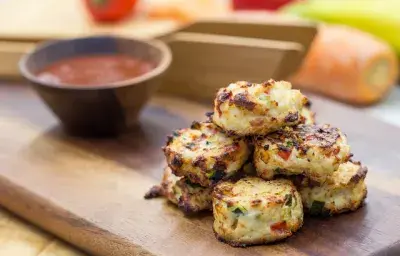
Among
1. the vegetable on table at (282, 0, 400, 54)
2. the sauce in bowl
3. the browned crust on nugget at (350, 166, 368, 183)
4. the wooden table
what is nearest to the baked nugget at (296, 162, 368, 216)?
the browned crust on nugget at (350, 166, 368, 183)

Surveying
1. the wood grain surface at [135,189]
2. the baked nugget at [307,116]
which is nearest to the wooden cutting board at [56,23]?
the wood grain surface at [135,189]

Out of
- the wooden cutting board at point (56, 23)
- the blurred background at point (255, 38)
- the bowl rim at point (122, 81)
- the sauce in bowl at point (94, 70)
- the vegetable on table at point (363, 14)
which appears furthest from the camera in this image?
the vegetable on table at point (363, 14)

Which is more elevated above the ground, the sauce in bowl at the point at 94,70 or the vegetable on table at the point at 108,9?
the sauce in bowl at the point at 94,70

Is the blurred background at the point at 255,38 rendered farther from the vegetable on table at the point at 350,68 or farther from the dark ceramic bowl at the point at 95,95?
the dark ceramic bowl at the point at 95,95

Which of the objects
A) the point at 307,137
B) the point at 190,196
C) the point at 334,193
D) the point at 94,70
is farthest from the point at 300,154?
the point at 94,70

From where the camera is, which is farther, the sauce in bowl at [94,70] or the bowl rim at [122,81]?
the sauce in bowl at [94,70]

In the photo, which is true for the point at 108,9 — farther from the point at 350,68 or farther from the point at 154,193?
the point at 154,193

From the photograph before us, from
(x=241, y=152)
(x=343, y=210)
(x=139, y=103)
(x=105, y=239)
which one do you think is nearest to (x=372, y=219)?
(x=343, y=210)
